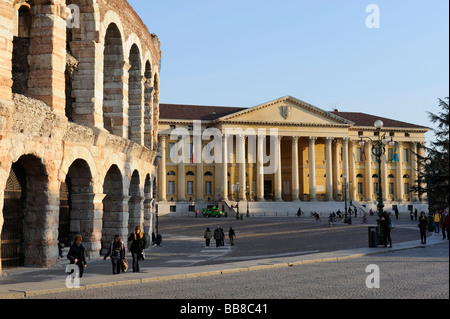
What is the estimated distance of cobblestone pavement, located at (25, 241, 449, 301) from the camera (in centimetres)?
1202

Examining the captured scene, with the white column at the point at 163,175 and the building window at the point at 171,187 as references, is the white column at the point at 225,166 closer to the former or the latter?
the building window at the point at 171,187

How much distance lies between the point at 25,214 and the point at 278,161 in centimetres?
6847

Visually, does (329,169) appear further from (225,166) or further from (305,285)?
(305,285)

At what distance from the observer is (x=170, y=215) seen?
267 ft

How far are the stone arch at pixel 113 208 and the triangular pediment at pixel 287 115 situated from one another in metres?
58.0

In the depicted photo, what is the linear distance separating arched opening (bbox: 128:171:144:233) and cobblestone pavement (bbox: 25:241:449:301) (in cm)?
1094

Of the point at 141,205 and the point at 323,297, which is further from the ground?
the point at 141,205

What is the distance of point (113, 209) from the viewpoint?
79.2 feet

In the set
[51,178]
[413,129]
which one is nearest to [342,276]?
[51,178]

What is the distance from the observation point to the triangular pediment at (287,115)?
83494mm

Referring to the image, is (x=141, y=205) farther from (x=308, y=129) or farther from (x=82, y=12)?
(x=308, y=129)
